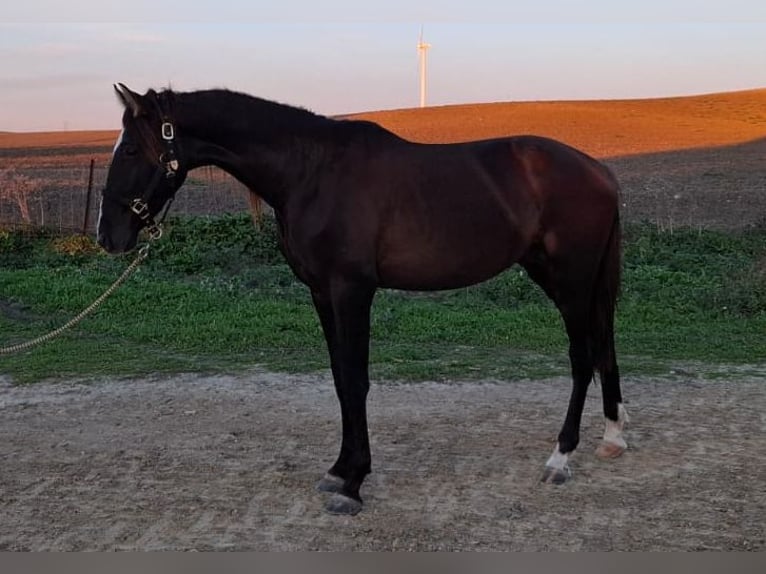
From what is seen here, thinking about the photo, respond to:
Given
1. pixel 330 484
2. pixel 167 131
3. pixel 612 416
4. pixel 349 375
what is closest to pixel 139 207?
pixel 167 131

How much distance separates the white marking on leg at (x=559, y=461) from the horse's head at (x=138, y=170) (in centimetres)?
261

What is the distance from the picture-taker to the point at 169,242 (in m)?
12.9

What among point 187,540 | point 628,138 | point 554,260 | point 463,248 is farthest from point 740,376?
point 628,138

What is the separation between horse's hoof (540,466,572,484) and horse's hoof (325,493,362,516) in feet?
3.62

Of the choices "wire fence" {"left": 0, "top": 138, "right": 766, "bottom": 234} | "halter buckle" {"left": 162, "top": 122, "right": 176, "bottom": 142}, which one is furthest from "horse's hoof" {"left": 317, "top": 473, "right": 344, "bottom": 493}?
"wire fence" {"left": 0, "top": 138, "right": 766, "bottom": 234}

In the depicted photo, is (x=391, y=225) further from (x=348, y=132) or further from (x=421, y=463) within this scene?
(x=421, y=463)

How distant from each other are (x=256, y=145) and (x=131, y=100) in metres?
0.67

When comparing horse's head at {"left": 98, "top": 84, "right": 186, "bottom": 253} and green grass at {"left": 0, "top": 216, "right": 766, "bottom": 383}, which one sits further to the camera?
green grass at {"left": 0, "top": 216, "right": 766, "bottom": 383}

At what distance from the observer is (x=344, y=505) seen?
157 inches

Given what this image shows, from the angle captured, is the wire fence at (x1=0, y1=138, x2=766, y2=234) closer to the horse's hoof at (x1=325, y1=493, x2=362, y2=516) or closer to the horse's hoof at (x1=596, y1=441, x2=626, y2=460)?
the horse's hoof at (x1=596, y1=441, x2=626, y2=460)

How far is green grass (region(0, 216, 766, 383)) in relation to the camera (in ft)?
23.5

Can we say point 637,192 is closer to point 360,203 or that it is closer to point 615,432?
point 615,432

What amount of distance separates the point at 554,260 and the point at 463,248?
0.62 meters

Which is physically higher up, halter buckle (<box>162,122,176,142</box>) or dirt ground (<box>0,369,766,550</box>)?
halter buckle (<box>162,122,176,142</box>)
